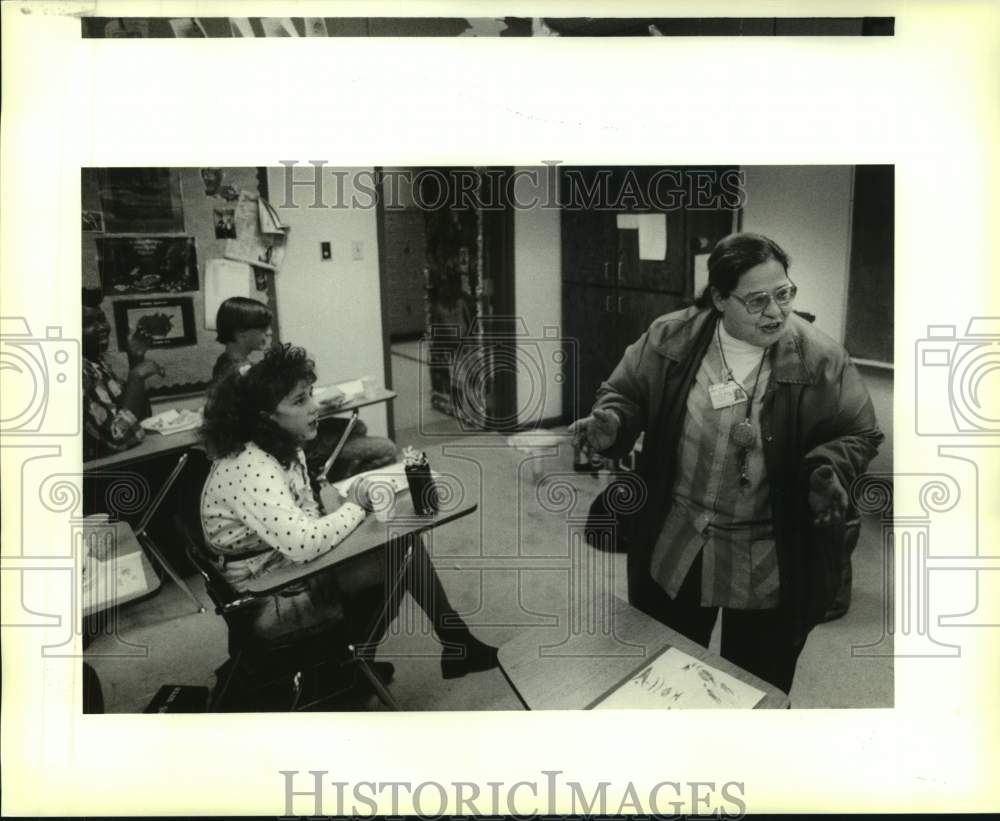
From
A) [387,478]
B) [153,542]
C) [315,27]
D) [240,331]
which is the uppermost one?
[315,27]

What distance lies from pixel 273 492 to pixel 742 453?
854 millimetres

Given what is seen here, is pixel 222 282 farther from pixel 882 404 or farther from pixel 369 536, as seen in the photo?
pixel 882 404

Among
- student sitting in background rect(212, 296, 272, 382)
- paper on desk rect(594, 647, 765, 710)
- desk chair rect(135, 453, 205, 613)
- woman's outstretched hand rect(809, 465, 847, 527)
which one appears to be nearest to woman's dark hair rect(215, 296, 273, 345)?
student sitting in background rect(212, 296, 272, 382)

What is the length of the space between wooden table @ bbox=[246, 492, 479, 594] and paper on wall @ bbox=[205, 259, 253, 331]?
452 millimetres

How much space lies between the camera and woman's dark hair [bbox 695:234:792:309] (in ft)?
4.77

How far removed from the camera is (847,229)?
1.47m

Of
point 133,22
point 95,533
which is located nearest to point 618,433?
point 95,533

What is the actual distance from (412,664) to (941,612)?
993 mm

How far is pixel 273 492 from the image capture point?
1.49 m

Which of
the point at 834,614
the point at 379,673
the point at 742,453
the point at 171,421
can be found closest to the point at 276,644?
the point at 379,673

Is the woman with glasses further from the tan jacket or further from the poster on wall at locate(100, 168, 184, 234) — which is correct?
the poster on wall at locate(100, 168, 184, 234)

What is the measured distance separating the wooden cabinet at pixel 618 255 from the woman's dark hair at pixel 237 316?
549 mm

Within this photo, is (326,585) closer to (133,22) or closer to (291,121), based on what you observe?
(291,121)

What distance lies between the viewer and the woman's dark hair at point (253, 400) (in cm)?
146
